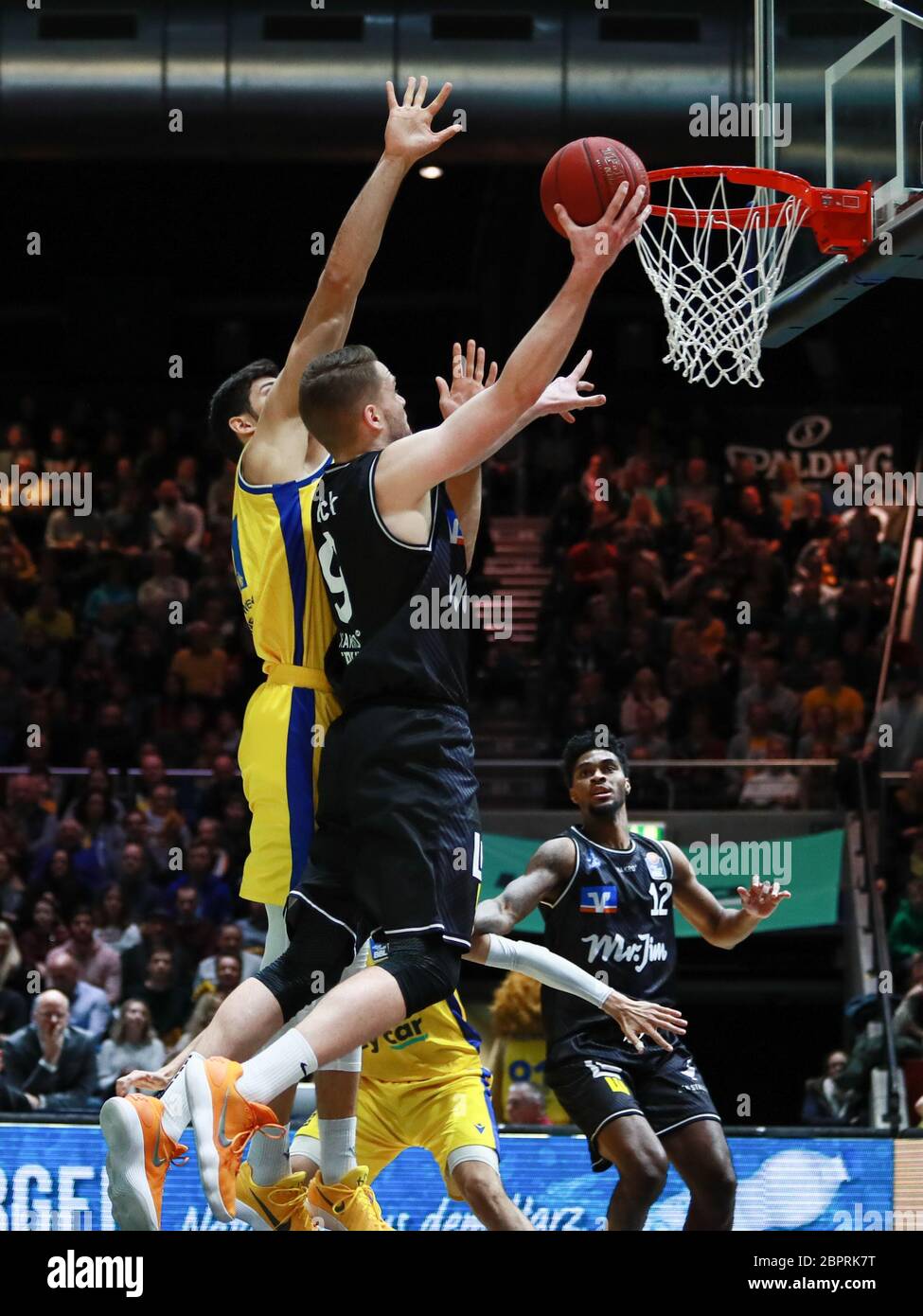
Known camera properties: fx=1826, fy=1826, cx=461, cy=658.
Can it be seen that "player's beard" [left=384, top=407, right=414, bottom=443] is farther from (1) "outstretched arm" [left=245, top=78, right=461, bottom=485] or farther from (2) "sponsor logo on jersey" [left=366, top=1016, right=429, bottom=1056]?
(2) "sponsor logo on jersey" [left=366, top=1016, right=429, bottom=1056]

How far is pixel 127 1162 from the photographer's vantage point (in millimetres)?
4227

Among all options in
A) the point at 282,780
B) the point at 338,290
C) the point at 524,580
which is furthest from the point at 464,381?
the point at 524,580

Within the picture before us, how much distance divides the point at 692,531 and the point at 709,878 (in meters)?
4.30

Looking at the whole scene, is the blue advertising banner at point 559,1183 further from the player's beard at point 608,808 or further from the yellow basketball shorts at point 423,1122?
the player's beard at point 608,808

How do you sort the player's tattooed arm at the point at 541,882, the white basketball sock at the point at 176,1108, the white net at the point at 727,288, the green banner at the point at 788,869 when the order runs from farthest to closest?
1. the green banner at the point at 788,869
2. the white net at the point at 727,288
3. the player's tattooed arm at the point at 541,882
4. the white basketball sock at the point at 176,1108

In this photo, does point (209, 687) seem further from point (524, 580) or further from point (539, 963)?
point (539, 963)

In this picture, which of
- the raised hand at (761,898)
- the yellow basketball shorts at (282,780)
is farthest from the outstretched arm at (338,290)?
the raised hand at (761,898)

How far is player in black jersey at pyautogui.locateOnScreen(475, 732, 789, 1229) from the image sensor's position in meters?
6.25

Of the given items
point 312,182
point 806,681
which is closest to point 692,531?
point 806,681

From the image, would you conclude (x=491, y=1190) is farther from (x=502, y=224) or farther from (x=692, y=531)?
(x=502, y=224)

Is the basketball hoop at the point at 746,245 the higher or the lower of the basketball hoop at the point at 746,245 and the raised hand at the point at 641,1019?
the higher

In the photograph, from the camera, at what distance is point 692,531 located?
15578 mm

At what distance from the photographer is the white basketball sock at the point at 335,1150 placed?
5059mm

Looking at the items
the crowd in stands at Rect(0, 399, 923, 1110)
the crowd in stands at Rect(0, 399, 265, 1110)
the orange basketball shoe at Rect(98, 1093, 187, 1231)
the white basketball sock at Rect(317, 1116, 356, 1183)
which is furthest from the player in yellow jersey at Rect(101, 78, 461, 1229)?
the crowd in stands at Rect(0, 399, 923, 1110)
